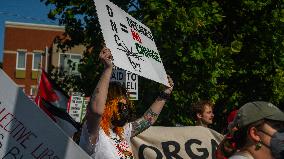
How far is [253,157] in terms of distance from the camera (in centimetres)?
253

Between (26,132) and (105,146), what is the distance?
1.20m

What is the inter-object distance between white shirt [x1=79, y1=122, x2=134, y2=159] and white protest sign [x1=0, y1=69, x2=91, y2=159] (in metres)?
0.86

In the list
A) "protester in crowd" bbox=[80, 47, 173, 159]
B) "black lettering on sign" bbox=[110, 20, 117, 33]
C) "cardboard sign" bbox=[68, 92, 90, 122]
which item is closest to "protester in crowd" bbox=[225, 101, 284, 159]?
"protester in crowd" bbox=[80, 47, 173, 159]

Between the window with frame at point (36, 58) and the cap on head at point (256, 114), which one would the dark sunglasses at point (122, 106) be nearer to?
the cap on head at point (256, 114)

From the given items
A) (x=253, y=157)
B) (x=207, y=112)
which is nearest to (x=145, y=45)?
(x=207, y=112)

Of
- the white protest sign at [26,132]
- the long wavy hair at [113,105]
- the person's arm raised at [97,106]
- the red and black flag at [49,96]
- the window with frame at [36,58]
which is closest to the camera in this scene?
the white protest sign at [26,132]

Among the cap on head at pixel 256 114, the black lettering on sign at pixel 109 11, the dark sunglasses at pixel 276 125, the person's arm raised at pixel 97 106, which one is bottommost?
the person's arm raised at pixel 97 106

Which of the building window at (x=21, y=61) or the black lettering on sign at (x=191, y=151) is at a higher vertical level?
the black lettering on sign at (x=191, y=151)

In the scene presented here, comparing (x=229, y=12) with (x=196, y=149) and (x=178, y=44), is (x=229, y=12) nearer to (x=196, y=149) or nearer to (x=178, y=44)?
(x=178, y=44)

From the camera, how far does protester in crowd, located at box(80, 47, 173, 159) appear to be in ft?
10.4

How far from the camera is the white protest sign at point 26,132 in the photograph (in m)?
2.35

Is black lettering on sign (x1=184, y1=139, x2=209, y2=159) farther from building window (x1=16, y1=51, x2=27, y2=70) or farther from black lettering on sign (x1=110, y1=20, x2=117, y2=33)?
building window (x1=16, y1=51, x2=27, y2=70)

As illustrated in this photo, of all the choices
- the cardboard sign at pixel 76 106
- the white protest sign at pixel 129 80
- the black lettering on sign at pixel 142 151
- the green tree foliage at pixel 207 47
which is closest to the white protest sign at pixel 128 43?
the black lettering on sign at pixel 142 151

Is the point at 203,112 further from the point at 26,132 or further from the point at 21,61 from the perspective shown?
the point at 21,61
